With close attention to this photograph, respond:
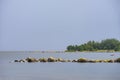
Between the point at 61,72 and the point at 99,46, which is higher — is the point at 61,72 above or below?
below

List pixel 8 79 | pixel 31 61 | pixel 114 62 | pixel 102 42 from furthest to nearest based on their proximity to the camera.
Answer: pixel 102 42 < pixel 31 61 < pixel 114 62 < pixel 8 79

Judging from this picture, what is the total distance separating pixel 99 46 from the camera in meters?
112

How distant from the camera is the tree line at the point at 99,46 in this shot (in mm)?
108750

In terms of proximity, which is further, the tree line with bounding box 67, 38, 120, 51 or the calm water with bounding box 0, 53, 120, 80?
the tree line with bounding box 67, 38, 120, 51

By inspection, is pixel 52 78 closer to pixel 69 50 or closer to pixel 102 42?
pixel 102 42

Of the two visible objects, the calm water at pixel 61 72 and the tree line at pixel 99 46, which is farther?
the tree line at pixel 99 46

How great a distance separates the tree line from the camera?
357ft

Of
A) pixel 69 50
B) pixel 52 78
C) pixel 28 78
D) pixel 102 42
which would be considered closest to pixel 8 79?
pixel 28 78

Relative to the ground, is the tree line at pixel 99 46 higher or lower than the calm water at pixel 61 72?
higher

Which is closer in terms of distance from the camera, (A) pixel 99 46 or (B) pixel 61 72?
(B) pixel 61 72

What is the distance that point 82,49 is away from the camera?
11369 cm

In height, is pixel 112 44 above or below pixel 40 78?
above

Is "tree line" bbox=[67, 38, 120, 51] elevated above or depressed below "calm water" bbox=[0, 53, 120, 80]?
above

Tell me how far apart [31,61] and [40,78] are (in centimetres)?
2358
